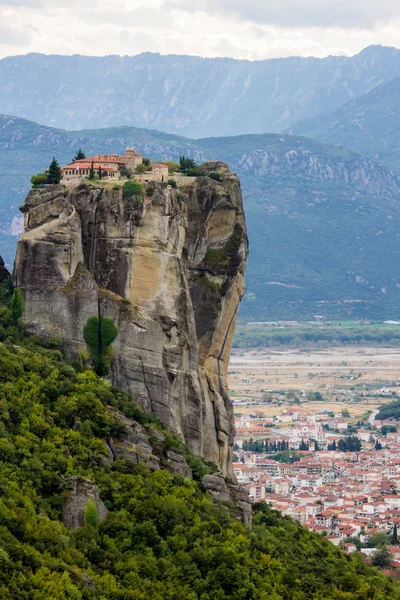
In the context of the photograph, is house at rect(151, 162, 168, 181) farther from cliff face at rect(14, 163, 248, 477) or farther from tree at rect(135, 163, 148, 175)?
cliff face at rect(14, 163, 248, 477)

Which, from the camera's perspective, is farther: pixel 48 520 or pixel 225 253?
pixel 225 253

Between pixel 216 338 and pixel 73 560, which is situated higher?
pixel 216 338

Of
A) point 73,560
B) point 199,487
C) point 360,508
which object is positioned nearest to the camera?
point 73,560

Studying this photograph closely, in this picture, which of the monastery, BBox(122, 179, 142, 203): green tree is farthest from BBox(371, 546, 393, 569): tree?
BBox(122, 179, 142, 203): green tree

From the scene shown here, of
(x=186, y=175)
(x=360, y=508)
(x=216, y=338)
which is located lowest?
(x=360, y=508)

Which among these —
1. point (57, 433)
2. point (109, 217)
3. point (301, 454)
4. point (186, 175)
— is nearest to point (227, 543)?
point (57, 433)

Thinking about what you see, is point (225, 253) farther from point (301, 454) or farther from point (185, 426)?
point (301, 454)
